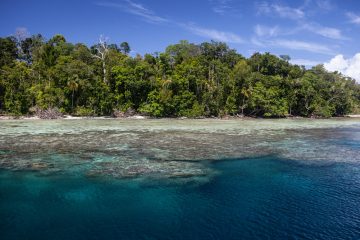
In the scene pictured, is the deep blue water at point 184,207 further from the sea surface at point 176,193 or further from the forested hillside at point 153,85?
the forested hillside at point 153,85

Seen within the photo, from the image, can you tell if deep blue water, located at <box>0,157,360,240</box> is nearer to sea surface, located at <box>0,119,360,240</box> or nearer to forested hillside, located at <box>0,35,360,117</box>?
sea surface, located at <box>0,119,360,240</box>

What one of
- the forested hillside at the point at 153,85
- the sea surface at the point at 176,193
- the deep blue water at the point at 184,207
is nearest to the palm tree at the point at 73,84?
the forested hillside at the point at 153,85

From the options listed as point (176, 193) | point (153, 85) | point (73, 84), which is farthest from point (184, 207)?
point (153, 85)

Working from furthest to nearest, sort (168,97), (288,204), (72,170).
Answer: (168,97)
(72,170)
(288,204)

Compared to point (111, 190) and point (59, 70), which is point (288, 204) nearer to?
point (111, 190)

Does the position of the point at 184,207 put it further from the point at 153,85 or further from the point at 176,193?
the point at 153,85

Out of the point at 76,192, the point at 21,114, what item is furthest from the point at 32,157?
the point at 21,114

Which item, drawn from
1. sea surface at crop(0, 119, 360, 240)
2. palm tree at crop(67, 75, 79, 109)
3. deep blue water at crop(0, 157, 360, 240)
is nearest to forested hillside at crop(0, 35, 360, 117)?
palm tree at crop(67, 75, 79, 109)
